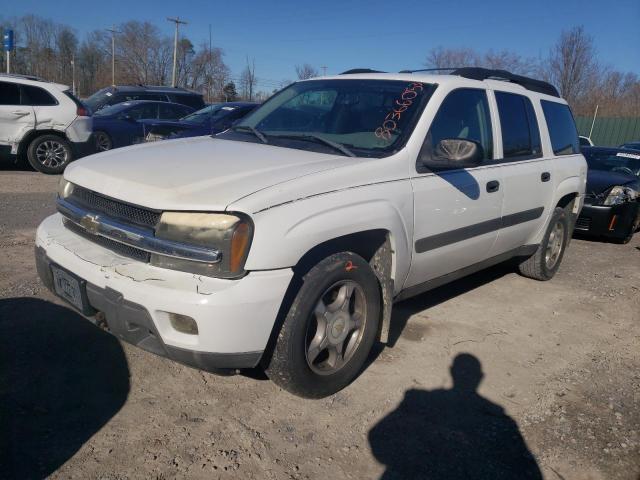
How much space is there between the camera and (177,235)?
248 centimetres

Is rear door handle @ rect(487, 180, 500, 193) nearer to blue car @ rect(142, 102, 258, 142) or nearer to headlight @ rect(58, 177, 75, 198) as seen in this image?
headlight @ rect(58, 177, 75, 198)

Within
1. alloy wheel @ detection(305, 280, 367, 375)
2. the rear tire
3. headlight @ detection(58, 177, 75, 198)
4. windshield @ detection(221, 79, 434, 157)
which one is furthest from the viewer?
the rear tire

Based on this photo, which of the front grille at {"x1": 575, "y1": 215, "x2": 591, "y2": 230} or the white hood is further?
the front grille at {"x1": 575, "y1": 215, "x2": 591, "y2": 230}

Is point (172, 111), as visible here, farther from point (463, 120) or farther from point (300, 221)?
point (300, 221)

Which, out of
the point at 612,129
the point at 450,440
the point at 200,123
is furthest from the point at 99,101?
the point at 612,129

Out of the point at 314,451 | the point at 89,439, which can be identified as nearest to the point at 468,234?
the point at 314,451

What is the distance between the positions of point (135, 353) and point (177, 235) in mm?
1243

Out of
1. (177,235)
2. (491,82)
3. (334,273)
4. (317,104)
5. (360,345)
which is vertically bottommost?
(360,345)

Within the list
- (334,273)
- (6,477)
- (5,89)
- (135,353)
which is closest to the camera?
(6,477)

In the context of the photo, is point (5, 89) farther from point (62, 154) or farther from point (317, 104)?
point (317, 104)

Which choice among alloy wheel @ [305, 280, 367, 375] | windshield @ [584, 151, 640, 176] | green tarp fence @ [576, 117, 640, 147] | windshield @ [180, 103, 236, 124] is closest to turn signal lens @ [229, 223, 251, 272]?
alloy wheel @ [305, 280, 367, 375]

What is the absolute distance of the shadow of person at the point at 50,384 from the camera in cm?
245

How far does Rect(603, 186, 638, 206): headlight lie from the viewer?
7293mm

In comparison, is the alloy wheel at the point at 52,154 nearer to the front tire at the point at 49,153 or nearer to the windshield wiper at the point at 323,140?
the front tire at the point at 49,153
